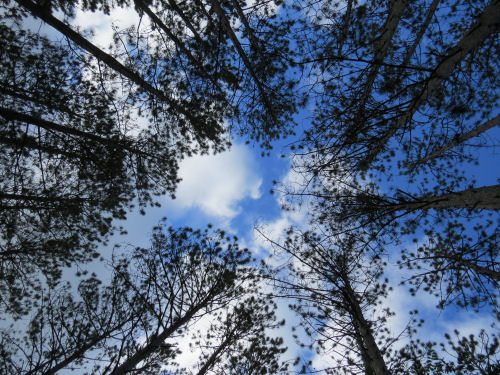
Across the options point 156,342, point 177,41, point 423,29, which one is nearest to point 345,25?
point 423,29

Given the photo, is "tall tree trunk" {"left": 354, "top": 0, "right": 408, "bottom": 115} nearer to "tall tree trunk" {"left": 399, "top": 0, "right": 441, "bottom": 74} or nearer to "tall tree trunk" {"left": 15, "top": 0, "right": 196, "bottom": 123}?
"tall tree trunk" {"left": 399, "top": 0, "right": 441, "bottom": 74}

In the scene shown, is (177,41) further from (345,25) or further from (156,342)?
(156,342)

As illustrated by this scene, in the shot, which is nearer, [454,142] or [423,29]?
[423,29]

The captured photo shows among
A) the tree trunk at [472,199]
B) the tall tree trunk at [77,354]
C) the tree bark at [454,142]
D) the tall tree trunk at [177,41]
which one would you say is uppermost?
the tall tree trunk at [177,41]

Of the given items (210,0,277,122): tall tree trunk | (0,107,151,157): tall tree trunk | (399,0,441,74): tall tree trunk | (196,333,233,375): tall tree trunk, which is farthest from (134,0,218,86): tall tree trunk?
(196,333,233,375): tall tree trunk

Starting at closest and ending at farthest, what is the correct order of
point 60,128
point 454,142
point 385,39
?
point 385,39 → point 454,142 → point 60,128

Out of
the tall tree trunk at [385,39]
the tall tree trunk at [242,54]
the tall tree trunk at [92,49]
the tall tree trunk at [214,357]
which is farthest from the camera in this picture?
the tall tree trunk at [214,357]

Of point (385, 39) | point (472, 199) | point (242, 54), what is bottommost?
point (472, 199)

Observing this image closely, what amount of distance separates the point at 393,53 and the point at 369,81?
1354mm

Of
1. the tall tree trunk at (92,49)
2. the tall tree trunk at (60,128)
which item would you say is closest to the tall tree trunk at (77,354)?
the tall tree trunk at (60,128)

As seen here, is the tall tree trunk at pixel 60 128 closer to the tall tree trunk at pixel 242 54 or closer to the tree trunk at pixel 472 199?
the tall tree trunk at pixel 242 54

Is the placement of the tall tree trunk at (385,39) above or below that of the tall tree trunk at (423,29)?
below

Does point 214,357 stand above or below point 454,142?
below

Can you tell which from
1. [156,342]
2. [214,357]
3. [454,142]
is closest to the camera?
[454,142]
